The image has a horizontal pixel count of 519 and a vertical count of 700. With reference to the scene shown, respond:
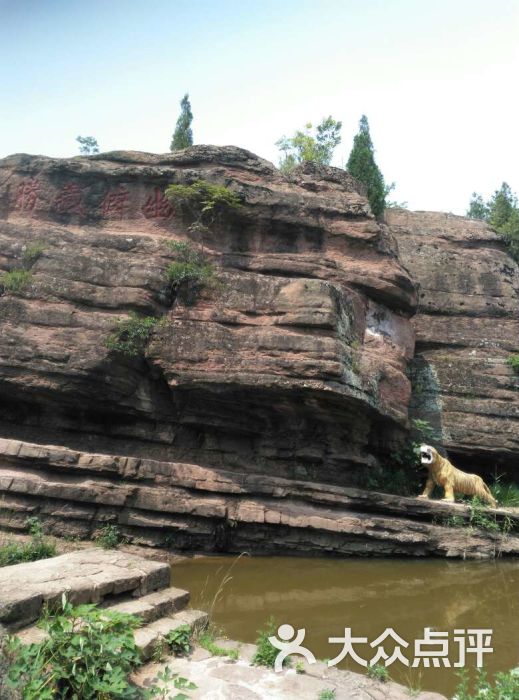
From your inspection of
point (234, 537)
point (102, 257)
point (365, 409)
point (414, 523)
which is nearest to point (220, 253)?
point (102, 257)

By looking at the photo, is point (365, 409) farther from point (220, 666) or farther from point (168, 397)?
Result: point (220, 666)

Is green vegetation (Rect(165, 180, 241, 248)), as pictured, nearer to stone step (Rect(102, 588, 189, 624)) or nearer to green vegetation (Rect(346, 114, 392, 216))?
green vegetation (Rect(346, 114, 392, 216))

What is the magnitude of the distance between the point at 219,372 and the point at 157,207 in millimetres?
4274

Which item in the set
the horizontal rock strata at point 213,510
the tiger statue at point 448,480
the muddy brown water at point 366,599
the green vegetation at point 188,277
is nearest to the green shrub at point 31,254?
the green vegetation at point 188,277

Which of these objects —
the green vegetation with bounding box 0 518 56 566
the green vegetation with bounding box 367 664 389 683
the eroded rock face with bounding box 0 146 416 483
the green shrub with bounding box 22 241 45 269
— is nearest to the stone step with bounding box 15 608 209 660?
the green vegetation with bounding box 367 664 389 683

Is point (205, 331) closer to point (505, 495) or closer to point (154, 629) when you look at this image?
point (154, 629)

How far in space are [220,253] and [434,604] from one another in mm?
7261

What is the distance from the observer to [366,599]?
21.6ft

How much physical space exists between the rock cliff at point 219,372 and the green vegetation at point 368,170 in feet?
15.9

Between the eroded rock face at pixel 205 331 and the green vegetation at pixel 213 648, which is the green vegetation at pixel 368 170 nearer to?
the eroded rock face at pixel 205 331

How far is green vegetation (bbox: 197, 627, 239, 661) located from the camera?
4.15 metres

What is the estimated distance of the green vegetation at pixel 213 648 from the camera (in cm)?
415

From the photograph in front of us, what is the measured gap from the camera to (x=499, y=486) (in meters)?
11.1

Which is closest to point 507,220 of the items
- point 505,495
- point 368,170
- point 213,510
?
point 368,170
